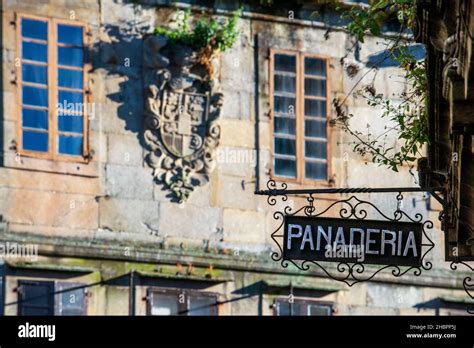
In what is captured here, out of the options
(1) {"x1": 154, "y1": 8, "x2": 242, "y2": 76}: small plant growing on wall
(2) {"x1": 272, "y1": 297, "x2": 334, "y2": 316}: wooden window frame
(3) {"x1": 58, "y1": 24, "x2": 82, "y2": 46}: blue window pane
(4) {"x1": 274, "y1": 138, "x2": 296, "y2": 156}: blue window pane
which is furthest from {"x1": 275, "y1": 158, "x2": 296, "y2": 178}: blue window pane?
(3) {"x1": 58, "y1": 24, "x2": 82, "y2": 46}: blue window pane

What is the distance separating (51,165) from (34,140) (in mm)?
474

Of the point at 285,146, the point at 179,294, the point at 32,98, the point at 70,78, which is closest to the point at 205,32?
the point at 285,146

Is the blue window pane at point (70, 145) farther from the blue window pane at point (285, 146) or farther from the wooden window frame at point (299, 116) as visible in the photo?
the blue window pane at point (285, 146)

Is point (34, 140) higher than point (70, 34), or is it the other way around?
point (70, 34)

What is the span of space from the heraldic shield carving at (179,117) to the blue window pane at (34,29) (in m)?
1.95

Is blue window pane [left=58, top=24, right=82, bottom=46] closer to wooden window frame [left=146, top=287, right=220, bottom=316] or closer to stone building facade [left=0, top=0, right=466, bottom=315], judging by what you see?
stone building facade [left=0, top=0, right=466, bottom=315]

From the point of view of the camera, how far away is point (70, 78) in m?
36.4

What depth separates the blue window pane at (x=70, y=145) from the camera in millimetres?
36125

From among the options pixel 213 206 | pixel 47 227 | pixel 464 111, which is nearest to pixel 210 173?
pixel 213 206

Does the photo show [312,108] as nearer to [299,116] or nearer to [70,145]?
[299,116]
